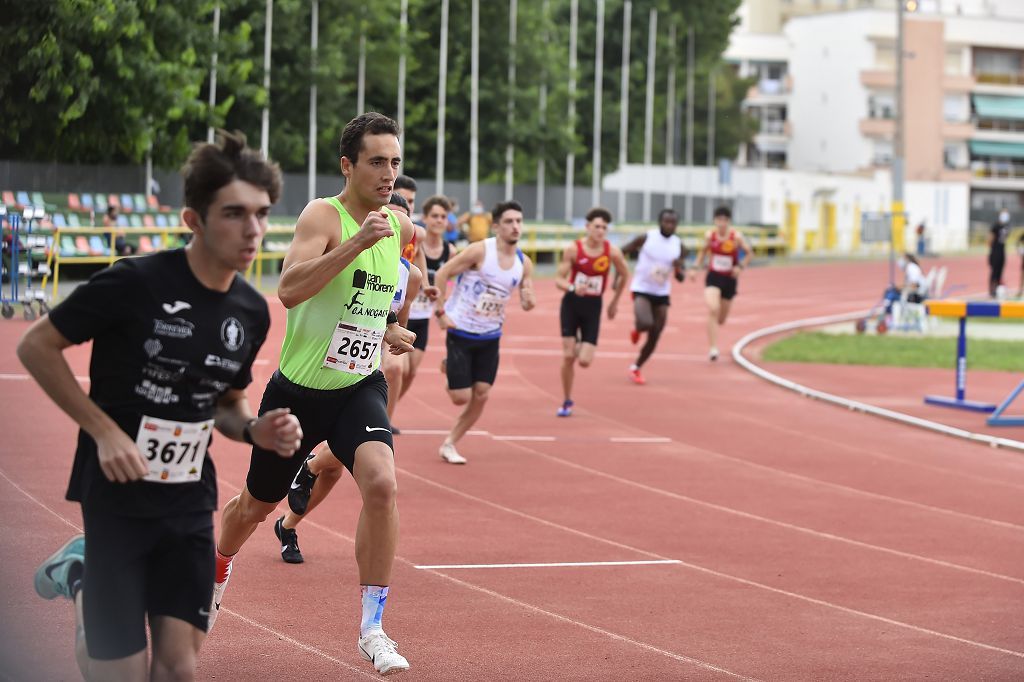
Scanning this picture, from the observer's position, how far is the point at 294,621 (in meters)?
7.04

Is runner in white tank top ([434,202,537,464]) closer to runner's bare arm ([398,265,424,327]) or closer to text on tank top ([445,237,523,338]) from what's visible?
text on tank top ([445,237,523,338])

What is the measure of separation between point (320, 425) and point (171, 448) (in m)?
2.00

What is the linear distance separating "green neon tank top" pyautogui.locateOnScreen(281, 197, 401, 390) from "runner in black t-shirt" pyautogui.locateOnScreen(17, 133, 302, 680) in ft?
6.23

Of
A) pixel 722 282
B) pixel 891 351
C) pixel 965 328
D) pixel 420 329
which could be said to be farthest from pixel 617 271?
pixel 891 351

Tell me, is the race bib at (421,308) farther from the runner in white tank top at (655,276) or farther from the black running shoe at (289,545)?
the runner in white tank top at (655,276)

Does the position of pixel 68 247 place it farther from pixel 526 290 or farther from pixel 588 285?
pixel 526 290

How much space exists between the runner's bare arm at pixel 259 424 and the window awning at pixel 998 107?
101055 mm

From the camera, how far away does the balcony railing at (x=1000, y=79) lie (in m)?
101

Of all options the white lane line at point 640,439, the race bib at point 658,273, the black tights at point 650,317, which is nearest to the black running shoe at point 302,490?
the white lane line at point 640,439

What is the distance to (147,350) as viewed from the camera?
172 inches

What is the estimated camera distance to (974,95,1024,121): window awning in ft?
329

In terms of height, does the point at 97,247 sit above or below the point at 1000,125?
below

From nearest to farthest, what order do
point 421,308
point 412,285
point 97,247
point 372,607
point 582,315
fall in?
point 372,607, point 412,285, point 421,308, point 582,315, point 97,247

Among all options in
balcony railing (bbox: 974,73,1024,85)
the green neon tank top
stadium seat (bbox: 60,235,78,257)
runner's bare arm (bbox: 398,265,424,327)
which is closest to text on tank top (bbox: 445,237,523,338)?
runner's bare arm (bbox: 398,265,424,327)
